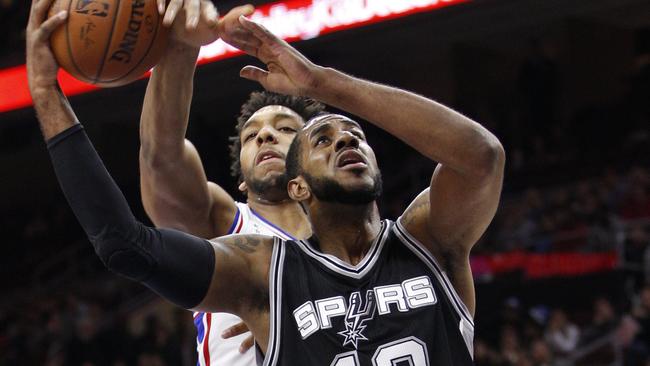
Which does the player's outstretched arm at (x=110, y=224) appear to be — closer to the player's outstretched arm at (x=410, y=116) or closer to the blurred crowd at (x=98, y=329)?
the player's outstretched arm at (x=410, y=116)

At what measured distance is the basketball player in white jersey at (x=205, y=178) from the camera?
3844 millimetres

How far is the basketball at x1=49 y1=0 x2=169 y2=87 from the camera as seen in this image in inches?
117

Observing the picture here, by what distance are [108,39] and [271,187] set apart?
1295mm

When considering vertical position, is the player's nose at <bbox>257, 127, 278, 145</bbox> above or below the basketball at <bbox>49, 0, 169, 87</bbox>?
below

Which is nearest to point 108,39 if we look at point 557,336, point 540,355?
point 540,355

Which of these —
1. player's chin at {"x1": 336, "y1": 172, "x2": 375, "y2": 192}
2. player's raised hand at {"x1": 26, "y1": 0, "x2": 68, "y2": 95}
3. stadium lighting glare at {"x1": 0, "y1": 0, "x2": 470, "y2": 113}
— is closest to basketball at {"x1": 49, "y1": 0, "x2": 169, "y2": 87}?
player's raised hand at {"x1": 26, "y1": 0, "x2": 68, "y2": 95}

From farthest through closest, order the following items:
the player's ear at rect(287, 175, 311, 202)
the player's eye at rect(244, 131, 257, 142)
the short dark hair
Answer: the short dark hair
the player's eye at rect(244, 131, 257, 142)
the player's ear at rect(287, 175, 311, 202)

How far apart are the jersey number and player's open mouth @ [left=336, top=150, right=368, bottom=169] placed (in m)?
0.59

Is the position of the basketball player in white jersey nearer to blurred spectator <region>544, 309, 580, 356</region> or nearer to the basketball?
the basketball

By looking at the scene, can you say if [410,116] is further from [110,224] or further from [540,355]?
[540,355]

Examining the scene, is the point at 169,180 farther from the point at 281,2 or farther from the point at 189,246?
the point at 281,2

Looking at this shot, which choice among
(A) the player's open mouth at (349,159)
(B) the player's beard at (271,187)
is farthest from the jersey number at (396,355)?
(B) the player's beard at (271,187)

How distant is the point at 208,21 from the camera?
312cm

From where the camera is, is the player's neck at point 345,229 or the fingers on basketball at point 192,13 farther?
the player's neck at point 345,229
